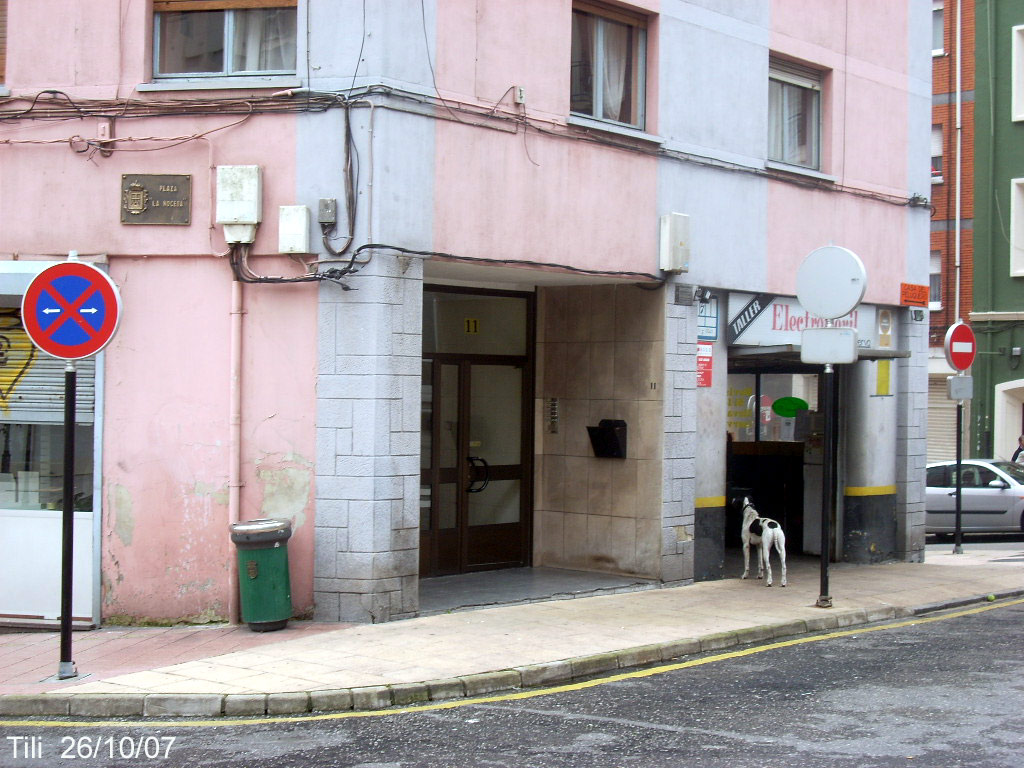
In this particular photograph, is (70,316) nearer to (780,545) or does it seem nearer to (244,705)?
(244,705)

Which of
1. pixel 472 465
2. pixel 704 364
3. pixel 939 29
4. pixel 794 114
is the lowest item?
→ pixel 472 465

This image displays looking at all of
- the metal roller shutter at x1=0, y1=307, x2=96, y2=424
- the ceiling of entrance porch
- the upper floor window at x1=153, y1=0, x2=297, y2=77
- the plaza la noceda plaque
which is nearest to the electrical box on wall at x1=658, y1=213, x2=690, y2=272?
the ceiling of entrance porch

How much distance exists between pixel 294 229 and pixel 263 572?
9.37 ft

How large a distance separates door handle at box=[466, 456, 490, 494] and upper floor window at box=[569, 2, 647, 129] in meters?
3.80

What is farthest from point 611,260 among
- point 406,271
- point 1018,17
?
point 1018,17

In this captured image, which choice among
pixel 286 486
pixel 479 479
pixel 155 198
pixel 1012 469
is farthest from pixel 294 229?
pixel 1012 469

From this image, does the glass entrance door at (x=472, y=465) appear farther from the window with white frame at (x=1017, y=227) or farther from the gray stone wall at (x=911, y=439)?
the window with white frame at (x=1017, y=227)

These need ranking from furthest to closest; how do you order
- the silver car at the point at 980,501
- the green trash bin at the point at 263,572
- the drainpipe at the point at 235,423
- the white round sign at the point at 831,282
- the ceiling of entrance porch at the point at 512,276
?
the silver car at the point at 980,501 → the white round sign at the point at 831,282 → the ceiling of entrance porch at the point at 512,276 → the drainpipe at the point at 235,423 → the green trash bin at the point at 263,572

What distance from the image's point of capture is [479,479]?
43.4ft

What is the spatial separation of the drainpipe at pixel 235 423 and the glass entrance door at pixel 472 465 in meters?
2.56

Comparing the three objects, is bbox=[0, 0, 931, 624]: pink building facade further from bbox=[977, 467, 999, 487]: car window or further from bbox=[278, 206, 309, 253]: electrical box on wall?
bbox=[977, 467, 999, 487]: car window

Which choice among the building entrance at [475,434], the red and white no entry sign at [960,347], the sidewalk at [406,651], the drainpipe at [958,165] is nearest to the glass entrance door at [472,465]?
the building entrance at [475,434]

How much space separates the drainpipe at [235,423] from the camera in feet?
34.4

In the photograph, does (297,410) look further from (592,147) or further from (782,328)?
(782,328)
